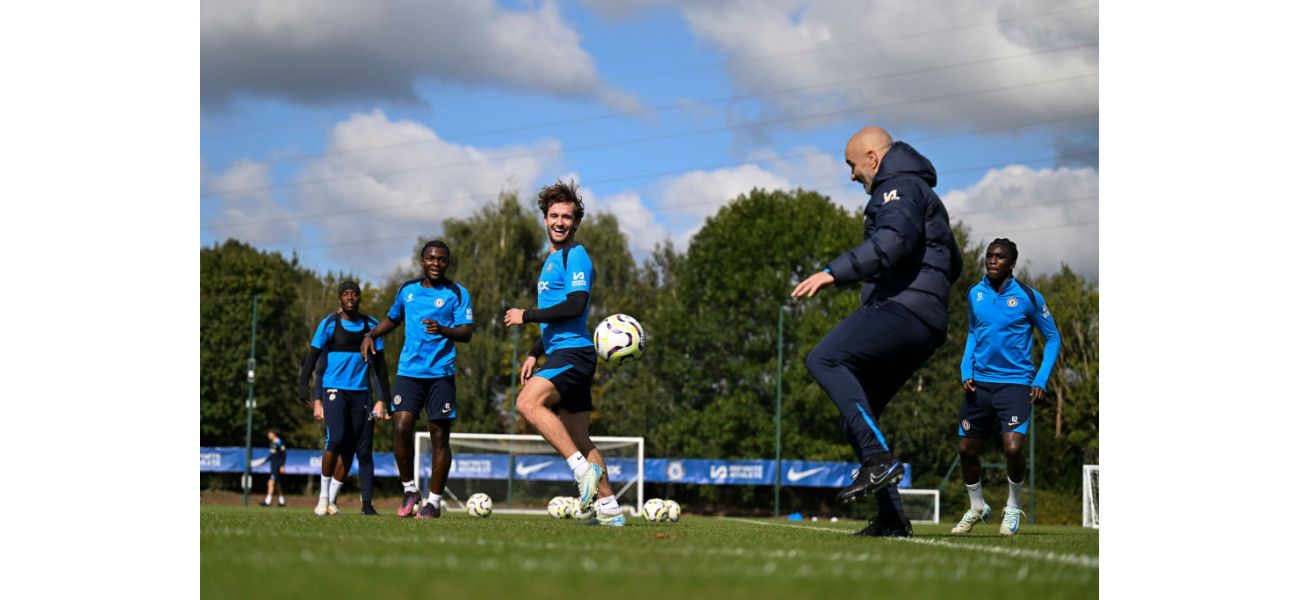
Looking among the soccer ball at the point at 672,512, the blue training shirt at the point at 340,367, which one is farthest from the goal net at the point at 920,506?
the soccer ball at the point at 672,512

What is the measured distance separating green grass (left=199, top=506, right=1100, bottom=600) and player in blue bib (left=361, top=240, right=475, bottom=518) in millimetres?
4286

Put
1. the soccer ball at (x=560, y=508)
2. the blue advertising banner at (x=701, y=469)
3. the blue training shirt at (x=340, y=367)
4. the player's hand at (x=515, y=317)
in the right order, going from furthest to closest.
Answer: the blue advertising banner at (x=701, y=469), the blue training shirt at (x=340, y=367), the soccer ball at (x=560, y=508), the player's hand at (x=515, y=317)

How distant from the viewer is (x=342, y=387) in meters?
10.9

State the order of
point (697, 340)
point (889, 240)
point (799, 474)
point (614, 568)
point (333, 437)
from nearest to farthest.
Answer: point (614, 568) → point (889, 240) → point (333, 437) → point (799, 474) → point (697, 340)

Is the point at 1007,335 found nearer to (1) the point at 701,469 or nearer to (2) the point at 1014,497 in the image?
(2) the point at 1014,497

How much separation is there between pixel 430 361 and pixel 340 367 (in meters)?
1.75

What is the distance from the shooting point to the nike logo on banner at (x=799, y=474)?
96.5 ft

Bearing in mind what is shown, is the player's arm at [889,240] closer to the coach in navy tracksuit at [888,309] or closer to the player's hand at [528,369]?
the coach in navy tracksuit at [888,309]

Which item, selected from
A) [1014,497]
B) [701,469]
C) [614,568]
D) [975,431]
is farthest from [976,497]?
[701,469]
